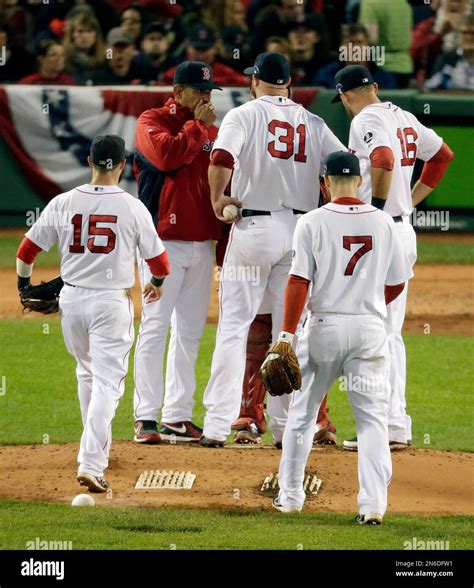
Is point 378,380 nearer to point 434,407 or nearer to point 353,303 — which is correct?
point 353,303

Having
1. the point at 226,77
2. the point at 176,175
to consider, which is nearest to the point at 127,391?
the point at 176,175

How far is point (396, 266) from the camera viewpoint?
635 cm

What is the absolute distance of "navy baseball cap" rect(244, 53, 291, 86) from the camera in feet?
→ 24.1

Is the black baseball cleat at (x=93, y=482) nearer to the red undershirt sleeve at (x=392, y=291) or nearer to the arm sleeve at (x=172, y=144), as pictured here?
the red undershirt sleeve at (x=392, y=291)

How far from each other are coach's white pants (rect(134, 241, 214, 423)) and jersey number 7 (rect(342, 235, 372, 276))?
1.76 metres

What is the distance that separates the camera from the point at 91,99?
15.2 m

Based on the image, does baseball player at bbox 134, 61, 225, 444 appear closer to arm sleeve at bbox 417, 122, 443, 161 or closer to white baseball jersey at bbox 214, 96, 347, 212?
white baseball jersey at bbox 214, 96, 347, 212

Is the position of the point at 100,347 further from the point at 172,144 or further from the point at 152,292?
the point at 172,144

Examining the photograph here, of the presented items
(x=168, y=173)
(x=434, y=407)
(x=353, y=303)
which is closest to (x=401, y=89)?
(x=434, y=407)

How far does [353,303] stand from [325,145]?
1.52 m

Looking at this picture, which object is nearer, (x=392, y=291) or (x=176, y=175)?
(x=392, y=291)

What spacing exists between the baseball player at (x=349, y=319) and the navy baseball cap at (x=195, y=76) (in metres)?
1.67

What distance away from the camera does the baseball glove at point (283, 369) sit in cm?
614

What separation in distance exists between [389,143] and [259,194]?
0.81 meters
